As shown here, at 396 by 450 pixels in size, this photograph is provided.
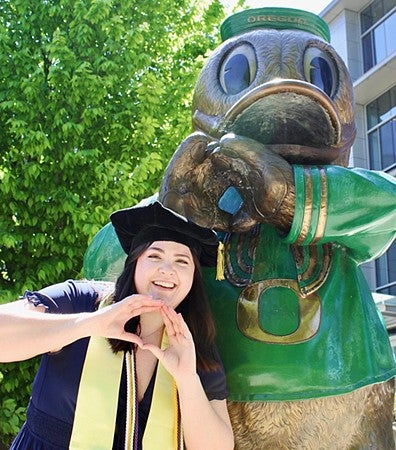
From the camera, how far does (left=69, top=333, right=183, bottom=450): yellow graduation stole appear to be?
1.65 m

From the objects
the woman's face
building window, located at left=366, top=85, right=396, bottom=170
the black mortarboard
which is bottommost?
the woman's face

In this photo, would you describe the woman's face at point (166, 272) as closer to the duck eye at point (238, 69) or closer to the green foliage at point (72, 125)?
the duck eye at point (238, 69)

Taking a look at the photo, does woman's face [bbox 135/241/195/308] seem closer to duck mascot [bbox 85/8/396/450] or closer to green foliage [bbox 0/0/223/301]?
duck mascot [bbox 85/8/396/450]

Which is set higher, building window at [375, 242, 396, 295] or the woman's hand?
building window at [375, 242, 396, 295]

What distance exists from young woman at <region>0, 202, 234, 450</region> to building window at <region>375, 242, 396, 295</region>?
11.2 metres

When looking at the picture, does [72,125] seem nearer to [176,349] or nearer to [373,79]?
[176,349]

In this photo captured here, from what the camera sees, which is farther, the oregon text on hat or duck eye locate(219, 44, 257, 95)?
the oregon text on hat

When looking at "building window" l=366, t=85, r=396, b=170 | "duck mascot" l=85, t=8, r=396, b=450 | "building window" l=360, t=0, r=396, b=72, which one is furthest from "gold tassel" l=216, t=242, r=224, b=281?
"building window" l=360, t=0, r=396, b=72

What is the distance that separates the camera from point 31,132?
15.7 ft

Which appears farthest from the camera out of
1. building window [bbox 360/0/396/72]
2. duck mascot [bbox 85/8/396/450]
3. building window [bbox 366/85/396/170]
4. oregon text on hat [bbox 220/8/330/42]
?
building window [bbox 360/0/396/72]

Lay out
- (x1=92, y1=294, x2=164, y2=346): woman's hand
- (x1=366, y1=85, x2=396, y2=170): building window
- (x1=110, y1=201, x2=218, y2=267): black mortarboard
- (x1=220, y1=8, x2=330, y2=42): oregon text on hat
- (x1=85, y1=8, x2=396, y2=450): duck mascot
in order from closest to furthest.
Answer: (x1=92, y1=294, x2=164, y2=346): woman's hand, (x1=110, y1=201, x2=218, y2=267): black mortarboard, (x1=85, y1=8, x2=396, y2=450): duck mascot, (x1=220, y1=8, x2=330, y2=42): oregon text on hat, (x1=366, y1=85, x2=396, y2=170): building window

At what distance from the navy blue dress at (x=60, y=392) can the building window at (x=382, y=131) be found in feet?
38.7

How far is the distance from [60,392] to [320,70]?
130 cm

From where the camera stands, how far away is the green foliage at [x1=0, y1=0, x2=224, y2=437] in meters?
Result: 4.77
